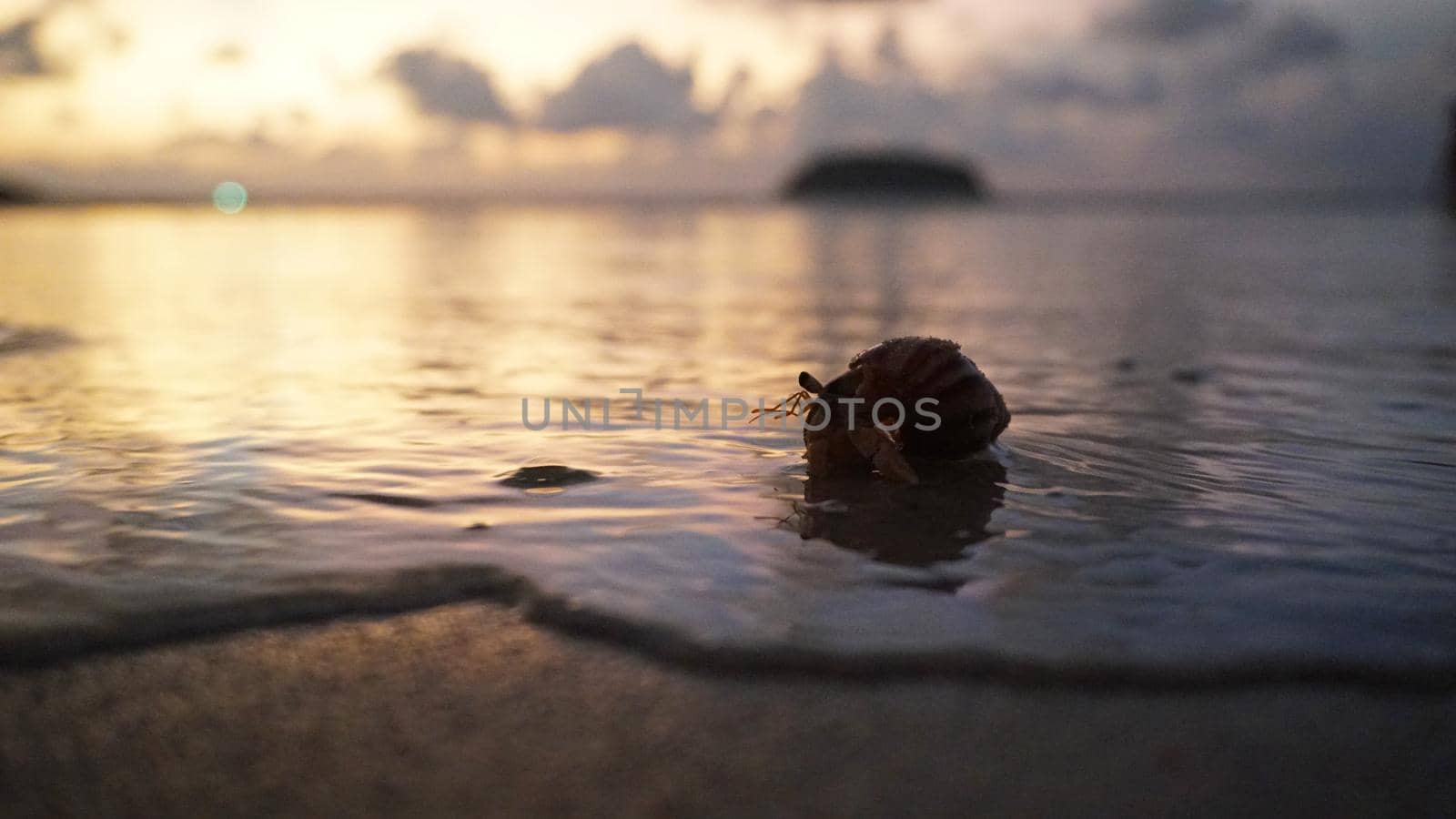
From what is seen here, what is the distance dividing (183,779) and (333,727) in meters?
0.27

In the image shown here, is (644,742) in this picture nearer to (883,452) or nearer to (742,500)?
(742,500)

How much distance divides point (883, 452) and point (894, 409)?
0.80 feet

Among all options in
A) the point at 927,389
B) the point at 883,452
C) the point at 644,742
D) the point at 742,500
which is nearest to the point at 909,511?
the point at 883,452

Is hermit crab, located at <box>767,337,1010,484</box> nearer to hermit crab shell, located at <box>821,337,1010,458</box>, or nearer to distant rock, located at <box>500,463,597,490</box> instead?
hermit crab shell, located at <box>821,337,1010,458</box>

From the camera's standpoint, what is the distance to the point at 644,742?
2.04 meters

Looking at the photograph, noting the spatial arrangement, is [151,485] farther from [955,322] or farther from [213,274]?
[213,274]

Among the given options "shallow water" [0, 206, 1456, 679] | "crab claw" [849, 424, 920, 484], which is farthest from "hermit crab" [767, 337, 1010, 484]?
"shallow water" [0, 206, 1456, 679]

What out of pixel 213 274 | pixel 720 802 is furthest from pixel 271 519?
pixel 213 274

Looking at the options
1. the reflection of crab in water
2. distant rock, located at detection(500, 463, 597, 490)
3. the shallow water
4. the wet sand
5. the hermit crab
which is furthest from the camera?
the hermit crab

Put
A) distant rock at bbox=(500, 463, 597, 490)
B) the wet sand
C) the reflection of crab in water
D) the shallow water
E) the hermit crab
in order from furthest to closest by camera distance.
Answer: the hermit crab
distant rock at bbox=(500, 463, 597, 490)
the reflection of crab in water
the shallow water
the wet sand

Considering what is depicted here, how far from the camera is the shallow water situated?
2607mm

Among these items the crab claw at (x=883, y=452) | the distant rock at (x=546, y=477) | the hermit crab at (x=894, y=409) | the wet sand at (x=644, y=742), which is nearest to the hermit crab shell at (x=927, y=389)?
the hermit crab at (x=894, y=409)

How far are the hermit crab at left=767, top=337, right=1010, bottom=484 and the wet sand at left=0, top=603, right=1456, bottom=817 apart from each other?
198 cm

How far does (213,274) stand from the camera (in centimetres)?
1948
